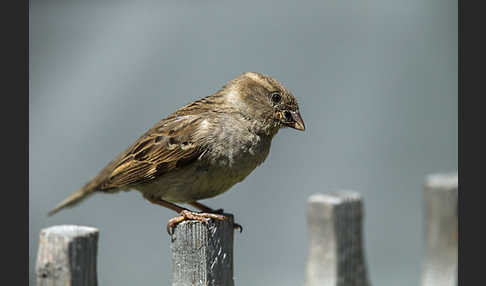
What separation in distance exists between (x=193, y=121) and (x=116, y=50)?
7.09 feet

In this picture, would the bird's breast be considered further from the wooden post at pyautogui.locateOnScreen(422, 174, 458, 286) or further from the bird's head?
the wooden post at pyautogui.locateOnScreen(422, 174, 458, 286)

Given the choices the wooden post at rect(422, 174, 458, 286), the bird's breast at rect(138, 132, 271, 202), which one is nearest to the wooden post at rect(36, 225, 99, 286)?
the bird's breast at rect(138, 132, 271, 202)

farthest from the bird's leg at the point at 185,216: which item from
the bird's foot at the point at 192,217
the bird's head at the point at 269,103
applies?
the bird's head at the point at 269,103

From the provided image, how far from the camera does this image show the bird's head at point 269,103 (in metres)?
3.52

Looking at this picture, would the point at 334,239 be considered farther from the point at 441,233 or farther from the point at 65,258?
the point at 65,258

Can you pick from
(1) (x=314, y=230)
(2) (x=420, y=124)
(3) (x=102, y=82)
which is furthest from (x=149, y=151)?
(2) (x=420, y=124)

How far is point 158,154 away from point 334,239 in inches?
43.2

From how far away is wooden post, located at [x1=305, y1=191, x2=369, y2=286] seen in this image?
3.46m

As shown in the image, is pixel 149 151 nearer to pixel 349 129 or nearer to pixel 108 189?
pixel 108 189

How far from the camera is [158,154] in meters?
3.44

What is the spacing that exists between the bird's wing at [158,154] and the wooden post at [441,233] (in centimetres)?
172

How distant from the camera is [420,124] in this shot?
6859 mm

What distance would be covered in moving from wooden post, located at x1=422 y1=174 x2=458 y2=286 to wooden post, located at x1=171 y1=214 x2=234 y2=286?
5.87ft

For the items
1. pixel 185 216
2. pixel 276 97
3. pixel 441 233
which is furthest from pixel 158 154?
pixel 441 233
